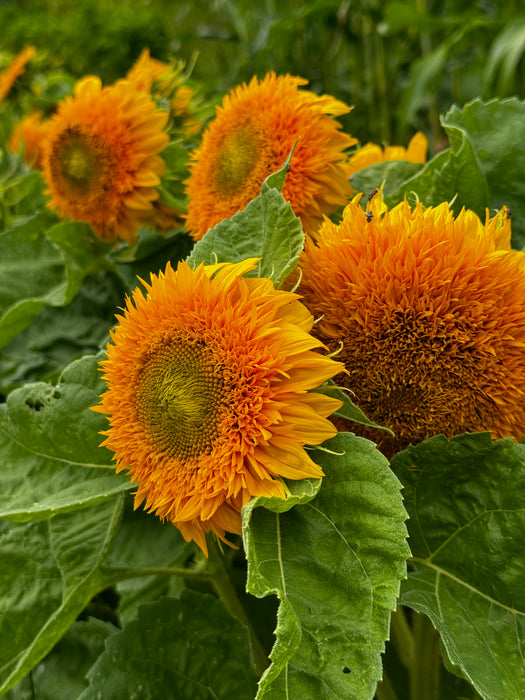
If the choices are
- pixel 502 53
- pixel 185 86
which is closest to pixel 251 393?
pixel 185 86

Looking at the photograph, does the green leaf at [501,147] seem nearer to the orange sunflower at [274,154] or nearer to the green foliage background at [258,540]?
the green foliage background at [258,540]

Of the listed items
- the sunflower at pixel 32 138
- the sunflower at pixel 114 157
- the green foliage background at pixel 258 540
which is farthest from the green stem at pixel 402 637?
the sunflower at pixel 32 138

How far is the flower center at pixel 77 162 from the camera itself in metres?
0.76

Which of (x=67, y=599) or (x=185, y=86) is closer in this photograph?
(x=67, y=599)

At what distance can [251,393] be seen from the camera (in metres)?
0.45

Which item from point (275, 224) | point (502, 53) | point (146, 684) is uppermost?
point (502, 53)

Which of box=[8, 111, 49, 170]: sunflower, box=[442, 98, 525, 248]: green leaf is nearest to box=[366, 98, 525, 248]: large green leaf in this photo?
box=[442, 98, 525, 248]: green leaf

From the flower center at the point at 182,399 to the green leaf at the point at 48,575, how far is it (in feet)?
0.55

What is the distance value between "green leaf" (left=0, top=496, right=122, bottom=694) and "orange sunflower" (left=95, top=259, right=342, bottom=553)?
16 centimetres

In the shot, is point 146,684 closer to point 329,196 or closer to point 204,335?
point 204,335

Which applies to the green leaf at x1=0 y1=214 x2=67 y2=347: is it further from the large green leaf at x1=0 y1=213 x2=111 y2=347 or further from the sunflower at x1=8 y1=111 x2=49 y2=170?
the sunflower at x1=8 y1=111 x2=49 y2=170

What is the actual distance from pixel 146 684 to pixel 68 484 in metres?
0.19

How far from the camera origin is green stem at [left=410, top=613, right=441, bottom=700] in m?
0.63

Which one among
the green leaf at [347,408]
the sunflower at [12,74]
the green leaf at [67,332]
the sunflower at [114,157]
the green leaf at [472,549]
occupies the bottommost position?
the green leaf at [472,549]
